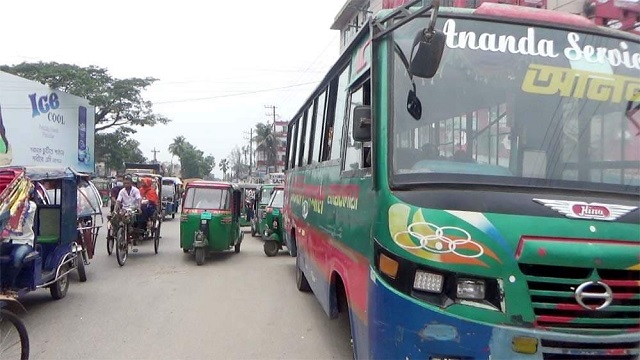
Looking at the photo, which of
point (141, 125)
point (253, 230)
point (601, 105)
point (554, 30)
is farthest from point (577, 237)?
point (141, 125)

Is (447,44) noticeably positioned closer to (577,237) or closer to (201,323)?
(577,237)

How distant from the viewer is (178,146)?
3743 inches

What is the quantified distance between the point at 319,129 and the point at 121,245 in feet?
22.1

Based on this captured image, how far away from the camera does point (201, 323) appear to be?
652cm

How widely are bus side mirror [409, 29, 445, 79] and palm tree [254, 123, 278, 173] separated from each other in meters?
65.5

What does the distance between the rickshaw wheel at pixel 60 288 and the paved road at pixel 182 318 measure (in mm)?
105

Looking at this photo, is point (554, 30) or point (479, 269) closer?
point (479, 269)

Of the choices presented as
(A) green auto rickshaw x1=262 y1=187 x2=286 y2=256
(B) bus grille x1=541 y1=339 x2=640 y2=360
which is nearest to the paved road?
(A) green auto rickshaw x1=262 y1=187 x2=286 y2=256

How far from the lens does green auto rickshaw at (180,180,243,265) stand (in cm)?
1166

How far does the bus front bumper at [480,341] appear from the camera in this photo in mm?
2867

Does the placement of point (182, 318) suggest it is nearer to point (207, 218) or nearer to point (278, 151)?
point (207, 218)

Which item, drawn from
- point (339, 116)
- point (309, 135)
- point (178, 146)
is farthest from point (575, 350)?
point (178, 146)

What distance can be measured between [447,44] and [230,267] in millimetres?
8906

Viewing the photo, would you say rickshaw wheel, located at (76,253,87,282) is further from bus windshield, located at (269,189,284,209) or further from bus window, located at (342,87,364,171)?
bus window, located at (342,87,364,171)
